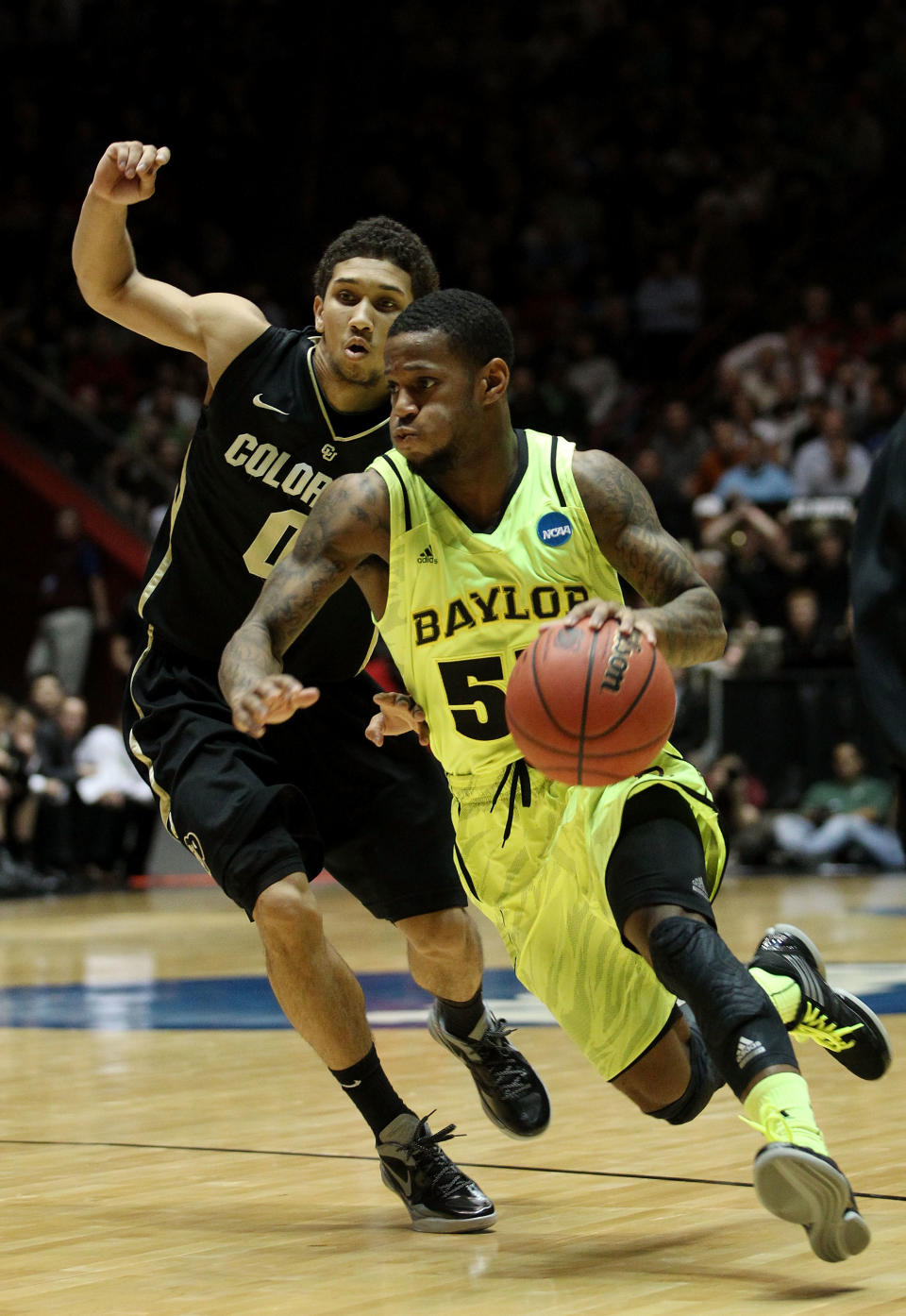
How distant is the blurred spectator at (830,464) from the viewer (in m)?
13.9

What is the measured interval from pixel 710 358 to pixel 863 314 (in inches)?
76.5

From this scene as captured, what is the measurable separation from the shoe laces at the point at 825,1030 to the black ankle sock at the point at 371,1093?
88cm

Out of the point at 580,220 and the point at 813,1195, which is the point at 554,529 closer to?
the point at 813,1195

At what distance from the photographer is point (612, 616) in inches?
143

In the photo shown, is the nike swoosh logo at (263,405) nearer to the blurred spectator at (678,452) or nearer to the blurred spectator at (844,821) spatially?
the blurred spectator at (844,821)

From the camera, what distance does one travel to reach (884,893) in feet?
39.5

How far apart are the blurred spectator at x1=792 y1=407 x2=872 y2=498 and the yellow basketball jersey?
10.0m

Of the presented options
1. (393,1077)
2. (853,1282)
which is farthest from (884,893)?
(853,1282)

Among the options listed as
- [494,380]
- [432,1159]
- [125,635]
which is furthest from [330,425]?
[125,635]

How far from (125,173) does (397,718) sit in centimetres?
144

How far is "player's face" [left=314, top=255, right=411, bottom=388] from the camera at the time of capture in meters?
4.49

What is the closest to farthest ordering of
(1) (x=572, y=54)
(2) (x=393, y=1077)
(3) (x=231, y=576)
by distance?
1. (3) (x=231, y=576)
2. (2) (x=393, y=1077)
3. (1) (x=572, y=54)

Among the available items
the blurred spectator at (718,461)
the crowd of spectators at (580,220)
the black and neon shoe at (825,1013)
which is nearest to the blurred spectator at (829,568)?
the crowd of spectators at (580,220)

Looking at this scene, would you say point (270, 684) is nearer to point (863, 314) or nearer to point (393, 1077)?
point (393, 1077)
